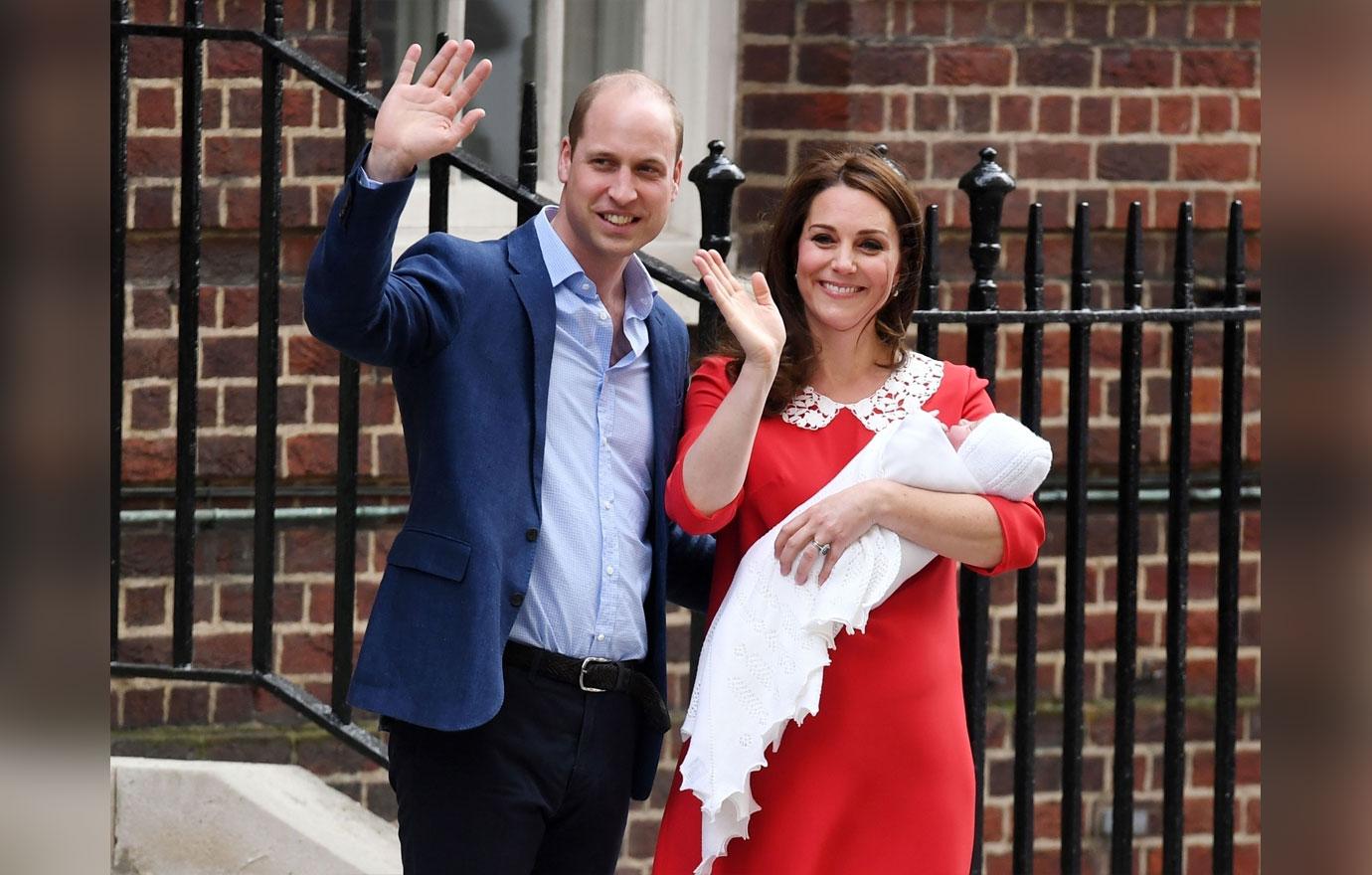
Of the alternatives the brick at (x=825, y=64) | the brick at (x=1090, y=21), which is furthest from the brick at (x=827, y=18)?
the brick at (x=1090, y=21)

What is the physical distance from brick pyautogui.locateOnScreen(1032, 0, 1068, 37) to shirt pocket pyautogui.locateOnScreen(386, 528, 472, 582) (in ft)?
9.49

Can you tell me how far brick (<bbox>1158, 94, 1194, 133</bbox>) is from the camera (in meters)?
4.61

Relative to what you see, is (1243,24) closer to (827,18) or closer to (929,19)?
(929,19)

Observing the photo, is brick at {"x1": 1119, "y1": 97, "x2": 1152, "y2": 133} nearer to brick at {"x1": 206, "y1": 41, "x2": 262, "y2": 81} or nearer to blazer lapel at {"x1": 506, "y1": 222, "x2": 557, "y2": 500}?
brick at {"x1": 206, "y1": 41, "x2": 262, "y2": 81}

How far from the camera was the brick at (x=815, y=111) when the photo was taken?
4.45 meters

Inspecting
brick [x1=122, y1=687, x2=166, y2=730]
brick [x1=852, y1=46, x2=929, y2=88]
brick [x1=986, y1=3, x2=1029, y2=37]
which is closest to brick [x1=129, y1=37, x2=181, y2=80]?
brick [x1=122, y1=687, x2=166, y2=730]

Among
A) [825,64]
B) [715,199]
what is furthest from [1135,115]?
[715,199]

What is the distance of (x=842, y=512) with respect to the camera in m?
2.27

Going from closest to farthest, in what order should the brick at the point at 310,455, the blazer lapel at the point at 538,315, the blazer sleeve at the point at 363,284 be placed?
the blazer sleeve at the point at 363,284 → the blazer lapel at the point at 538,315 → the brick at the point at 310,455

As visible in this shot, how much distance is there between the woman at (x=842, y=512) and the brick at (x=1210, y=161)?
2447mm

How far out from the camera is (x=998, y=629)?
4.55 m

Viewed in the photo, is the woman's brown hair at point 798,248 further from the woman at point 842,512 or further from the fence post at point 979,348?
the fence post at point 979,348

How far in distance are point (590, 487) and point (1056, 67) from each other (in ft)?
8.88

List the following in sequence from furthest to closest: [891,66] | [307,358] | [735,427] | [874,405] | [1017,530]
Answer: [891,66] < [307,358] < [874,405] < [1017,530] < [735,427]
